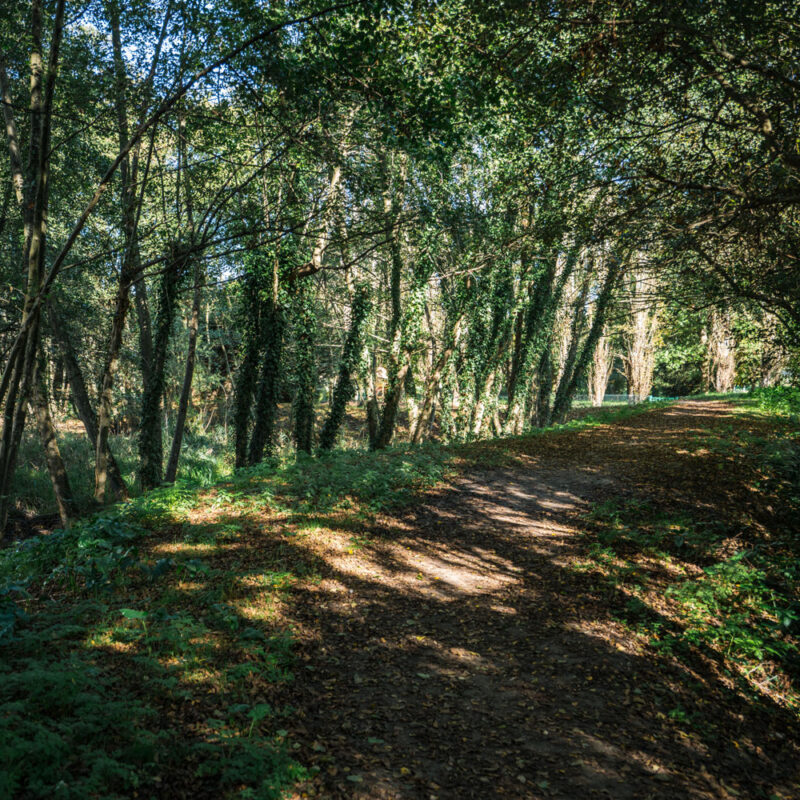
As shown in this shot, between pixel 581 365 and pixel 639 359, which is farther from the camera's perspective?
pixel 639 359

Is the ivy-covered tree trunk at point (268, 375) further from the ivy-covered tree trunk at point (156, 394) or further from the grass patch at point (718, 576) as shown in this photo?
the grass patch at point (718, 576)

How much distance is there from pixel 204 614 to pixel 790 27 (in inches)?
326

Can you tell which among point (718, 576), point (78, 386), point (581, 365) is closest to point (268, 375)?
point (78, 386)

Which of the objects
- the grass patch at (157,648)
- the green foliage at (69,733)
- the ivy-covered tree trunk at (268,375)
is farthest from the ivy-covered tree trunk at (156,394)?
the green foliage at (69,733)

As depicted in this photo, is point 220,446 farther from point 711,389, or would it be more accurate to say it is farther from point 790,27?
point 711,389

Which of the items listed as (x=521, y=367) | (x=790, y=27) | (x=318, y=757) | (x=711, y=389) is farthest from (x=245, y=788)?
(x=711, y=389)

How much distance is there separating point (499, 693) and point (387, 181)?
9301mm

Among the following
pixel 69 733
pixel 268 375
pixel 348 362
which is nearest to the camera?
pixel 69 733

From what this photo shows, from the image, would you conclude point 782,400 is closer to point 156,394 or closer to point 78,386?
point 156,394

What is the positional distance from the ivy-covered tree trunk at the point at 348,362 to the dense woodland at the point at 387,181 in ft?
0.24

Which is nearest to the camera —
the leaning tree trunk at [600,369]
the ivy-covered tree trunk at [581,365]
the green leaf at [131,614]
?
the green leaf at [131,614]

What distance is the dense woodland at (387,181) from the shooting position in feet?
20.0

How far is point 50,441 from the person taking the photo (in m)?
11.0

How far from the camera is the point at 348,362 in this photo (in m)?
15.4
